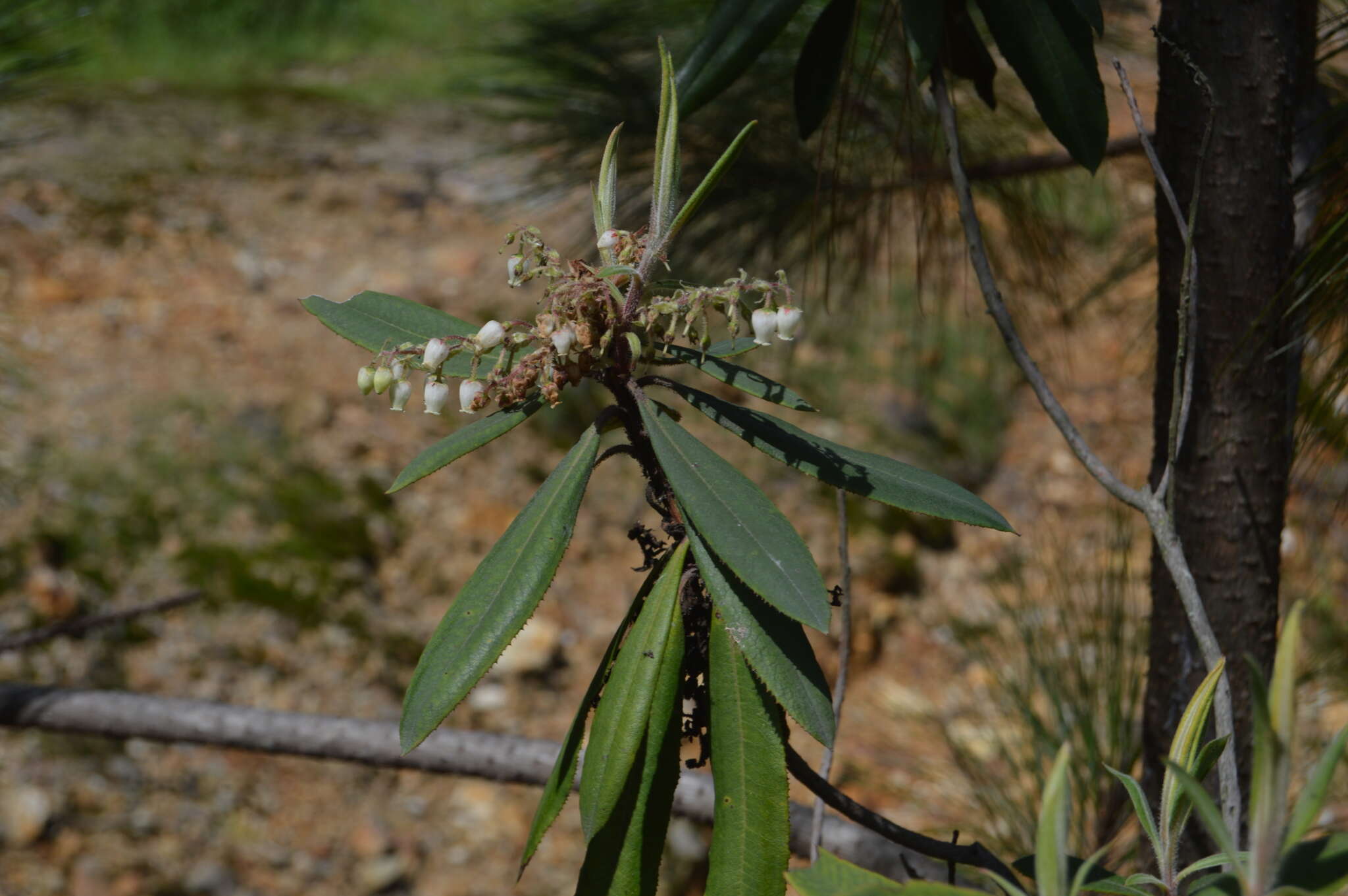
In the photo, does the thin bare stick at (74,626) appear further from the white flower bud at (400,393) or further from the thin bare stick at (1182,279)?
the thin bare stick at (1182,279)

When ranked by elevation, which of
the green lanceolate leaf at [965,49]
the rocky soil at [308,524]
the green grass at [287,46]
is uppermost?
the green grass at [287,46]

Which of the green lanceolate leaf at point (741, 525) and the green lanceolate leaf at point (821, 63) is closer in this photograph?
the green lanceolate leaf at point (741, 525)


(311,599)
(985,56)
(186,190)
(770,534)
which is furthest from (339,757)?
(186,190)

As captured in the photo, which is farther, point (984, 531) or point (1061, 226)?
point (984, 531)

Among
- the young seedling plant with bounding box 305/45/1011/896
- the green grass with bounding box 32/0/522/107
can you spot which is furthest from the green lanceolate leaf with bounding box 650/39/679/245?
the green grass with bounding box 32/0/522/107

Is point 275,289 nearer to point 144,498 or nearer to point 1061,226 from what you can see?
point 144,498

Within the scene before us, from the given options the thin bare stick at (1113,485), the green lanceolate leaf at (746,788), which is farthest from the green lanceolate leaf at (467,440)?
the thin bare stick at (1113,485)
